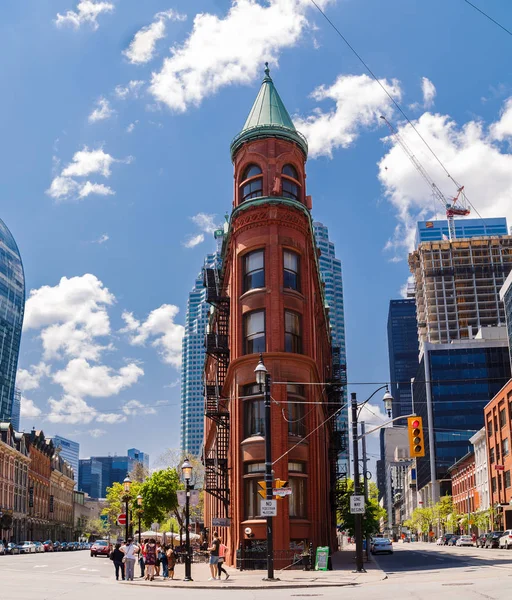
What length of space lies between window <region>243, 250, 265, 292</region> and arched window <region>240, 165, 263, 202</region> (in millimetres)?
3533

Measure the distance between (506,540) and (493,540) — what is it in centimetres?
521

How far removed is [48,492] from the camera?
132250mm

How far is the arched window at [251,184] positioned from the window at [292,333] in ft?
23.0

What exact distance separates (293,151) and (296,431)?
15.7 m

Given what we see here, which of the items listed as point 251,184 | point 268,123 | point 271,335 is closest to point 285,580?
point 271,335

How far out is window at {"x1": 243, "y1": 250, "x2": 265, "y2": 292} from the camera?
124ft

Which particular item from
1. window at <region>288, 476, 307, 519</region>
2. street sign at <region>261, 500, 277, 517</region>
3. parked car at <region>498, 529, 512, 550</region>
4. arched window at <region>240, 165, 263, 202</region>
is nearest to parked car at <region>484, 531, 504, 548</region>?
parked car at <region>498, 529, 512, 550</region>

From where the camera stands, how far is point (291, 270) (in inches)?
1506

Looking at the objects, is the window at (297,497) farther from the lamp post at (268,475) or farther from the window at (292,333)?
the window at (292,333)

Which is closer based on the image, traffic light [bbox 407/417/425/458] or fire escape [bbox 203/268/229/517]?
traffic light [bbox 407/417/425/458]

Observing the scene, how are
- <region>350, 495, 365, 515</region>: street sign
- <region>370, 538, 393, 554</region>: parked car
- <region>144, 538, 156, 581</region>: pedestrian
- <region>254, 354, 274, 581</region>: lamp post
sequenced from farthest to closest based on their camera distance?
<region>370, 538, 393, 554</region>: parked car < <region>144, 538, 156, 581</region>: pedestrian < <region>350, 495, 365, 515</region>: street sign < <region>254, 354, 274, 581</region>: lamp post

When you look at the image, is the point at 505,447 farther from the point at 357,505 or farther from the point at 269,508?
the point at 269,508

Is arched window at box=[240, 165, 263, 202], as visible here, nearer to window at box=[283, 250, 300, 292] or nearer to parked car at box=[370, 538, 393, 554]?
window at box=[283, 250, 300, 292]

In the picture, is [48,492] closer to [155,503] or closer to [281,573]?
[155,503]
